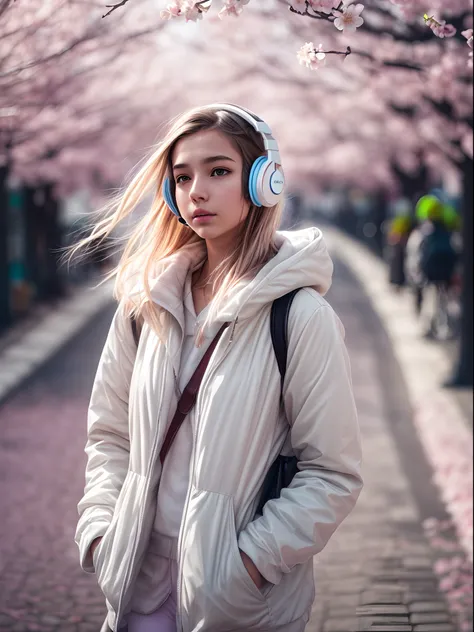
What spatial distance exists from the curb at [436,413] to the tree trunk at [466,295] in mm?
310

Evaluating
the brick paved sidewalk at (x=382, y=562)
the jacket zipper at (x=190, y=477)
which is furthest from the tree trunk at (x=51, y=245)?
the jacket zipper at (x=190, y=477)

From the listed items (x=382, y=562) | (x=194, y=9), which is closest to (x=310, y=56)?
(x=194, y=9)

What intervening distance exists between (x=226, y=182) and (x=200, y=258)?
13.4 inches

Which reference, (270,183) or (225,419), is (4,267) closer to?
(270,183)

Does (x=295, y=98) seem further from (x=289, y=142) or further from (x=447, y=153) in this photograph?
(x=447, y=153)

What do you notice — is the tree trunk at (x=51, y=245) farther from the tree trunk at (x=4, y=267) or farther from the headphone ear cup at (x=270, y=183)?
the headphone ear cup at (x=270, y=183)

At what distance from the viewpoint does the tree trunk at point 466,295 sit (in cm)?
1009

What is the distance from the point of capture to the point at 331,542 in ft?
20.1

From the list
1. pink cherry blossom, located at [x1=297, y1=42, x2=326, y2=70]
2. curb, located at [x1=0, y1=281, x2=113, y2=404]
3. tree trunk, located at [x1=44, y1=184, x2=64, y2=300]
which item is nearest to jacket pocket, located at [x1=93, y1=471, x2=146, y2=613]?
pink cherry blossom, located at [x1=297, y1=42, x2=326, y2=70]

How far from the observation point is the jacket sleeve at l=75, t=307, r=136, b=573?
269 centimetres

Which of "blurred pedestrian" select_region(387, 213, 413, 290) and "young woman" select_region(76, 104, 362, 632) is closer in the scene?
"young woman" select_region(76, 104, 362, 632)

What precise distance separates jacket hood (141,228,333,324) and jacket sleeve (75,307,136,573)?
169mm

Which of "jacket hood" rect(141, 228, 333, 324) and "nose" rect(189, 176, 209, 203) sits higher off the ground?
"nose" rect(189, 176, 209, 203)

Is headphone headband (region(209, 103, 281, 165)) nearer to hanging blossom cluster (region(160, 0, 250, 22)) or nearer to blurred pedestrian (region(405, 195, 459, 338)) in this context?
hanging blossom cluster (region(160, 0, 250, 22))
